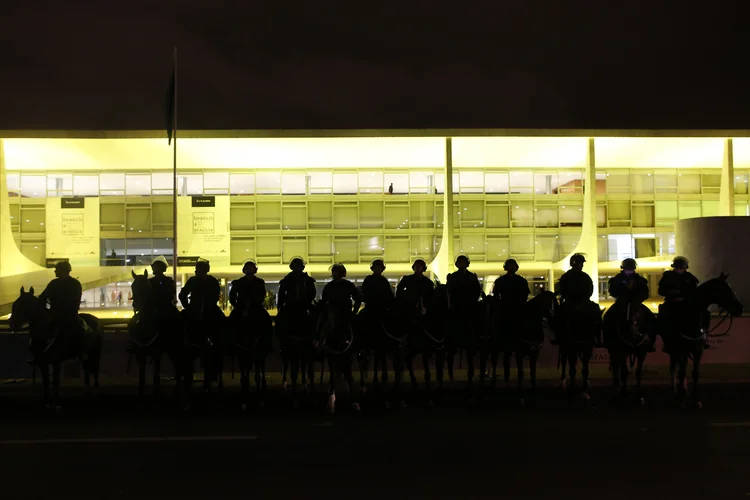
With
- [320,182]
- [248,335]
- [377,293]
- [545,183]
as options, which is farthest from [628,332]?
[545,183]

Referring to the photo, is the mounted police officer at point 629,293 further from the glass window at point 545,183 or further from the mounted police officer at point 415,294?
the glass window at point 545,183

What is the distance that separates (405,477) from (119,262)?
27850mm

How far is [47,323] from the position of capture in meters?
9.69

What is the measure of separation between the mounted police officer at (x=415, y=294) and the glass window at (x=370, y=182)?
21903mm

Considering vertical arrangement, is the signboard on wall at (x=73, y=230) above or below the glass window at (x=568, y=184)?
below

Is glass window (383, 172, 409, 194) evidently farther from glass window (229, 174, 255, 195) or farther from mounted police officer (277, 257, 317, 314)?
mounted police officer (277, 257, 317, 314)

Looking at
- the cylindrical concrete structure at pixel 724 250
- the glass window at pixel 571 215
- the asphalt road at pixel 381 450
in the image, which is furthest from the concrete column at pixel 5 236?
the glass window at pixel 571 215

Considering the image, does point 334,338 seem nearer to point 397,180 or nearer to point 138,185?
point 397,180

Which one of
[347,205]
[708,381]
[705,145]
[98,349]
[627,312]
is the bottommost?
[708,381]

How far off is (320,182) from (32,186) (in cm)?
1317

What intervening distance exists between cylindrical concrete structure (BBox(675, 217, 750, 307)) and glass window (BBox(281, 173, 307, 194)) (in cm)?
1833

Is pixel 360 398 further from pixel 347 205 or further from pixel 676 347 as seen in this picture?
pixel 347 205

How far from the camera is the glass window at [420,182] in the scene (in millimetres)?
31719

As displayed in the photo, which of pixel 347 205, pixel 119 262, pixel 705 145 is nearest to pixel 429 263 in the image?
pixel 347 205
